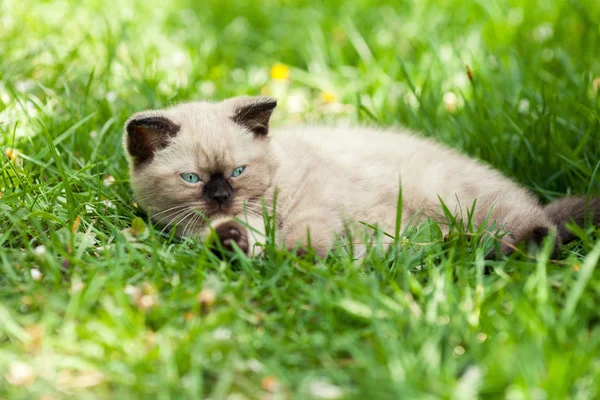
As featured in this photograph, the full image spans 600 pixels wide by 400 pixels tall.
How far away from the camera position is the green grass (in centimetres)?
195

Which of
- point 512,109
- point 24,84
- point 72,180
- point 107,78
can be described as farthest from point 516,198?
point 24,84

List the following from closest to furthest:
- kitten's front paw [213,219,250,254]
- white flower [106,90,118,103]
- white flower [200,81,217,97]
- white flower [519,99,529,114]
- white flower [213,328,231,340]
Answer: white flower [213,328,231,340] < kitten's front paw [213,219,250,254] < white flower [519,99,529,114] < white flower [106,90,118,103] < white flower [200,81,217,97]

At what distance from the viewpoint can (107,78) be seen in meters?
4.23

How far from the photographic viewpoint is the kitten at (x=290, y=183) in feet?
9.46

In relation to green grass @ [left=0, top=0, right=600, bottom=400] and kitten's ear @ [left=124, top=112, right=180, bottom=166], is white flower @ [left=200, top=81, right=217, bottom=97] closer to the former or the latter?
green grass @ [left=0, top=0, right=600, bottom=400]

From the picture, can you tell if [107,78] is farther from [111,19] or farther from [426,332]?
[426,332]

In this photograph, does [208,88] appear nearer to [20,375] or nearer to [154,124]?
[154,124]

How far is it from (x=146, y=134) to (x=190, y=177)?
0.89ft

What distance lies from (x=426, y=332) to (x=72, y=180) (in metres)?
1.87

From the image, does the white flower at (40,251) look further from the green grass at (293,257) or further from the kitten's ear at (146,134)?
the kitten's ear at (146,134)

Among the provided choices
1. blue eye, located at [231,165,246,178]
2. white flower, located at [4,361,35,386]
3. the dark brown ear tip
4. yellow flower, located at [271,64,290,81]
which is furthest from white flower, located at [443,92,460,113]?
white flower, located at [4,361,35,386]

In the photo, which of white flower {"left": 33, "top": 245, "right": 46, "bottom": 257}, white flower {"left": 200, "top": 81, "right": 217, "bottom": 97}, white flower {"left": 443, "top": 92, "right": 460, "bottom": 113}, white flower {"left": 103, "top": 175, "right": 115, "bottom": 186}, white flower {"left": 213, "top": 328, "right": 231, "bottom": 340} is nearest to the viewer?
white flower {"left": 213, "top": 328, "right": 231, "bottom": 340}

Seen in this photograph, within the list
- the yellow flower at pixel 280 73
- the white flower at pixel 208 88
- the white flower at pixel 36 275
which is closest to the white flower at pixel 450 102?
the yellow flower at pixel 280 73

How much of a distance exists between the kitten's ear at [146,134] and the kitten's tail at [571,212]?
5.67ft
